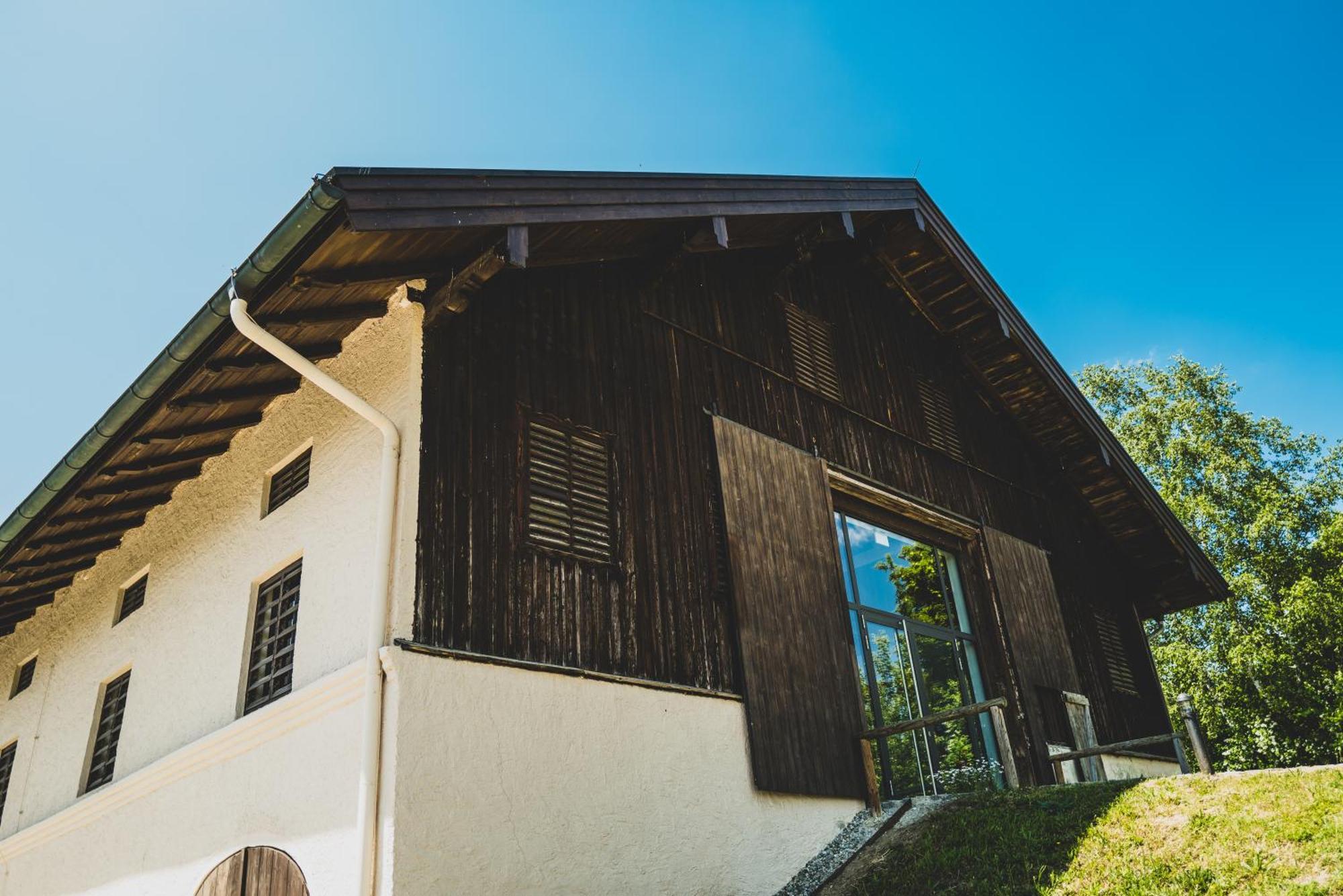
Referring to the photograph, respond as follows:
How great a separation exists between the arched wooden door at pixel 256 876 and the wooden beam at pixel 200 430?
3237 mm

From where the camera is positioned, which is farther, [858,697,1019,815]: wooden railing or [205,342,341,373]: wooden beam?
[858,697,1019,815]: wooden railing

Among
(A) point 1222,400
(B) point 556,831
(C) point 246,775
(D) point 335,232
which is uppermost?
(A) point 1222,400

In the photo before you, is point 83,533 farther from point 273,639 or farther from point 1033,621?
point 1033,621

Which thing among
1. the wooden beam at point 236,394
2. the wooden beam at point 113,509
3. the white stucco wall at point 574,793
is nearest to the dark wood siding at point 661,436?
the white stucco wall at point 574,793

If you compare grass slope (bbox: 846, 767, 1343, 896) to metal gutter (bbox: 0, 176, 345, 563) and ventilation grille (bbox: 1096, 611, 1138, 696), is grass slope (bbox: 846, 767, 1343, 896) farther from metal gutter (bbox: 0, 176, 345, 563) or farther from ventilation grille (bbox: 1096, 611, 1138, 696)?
ventilation grille (bbox: 1096, 611, 1138, 696)

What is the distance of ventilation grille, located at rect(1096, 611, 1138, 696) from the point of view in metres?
13.9

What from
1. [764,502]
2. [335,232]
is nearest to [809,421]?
[764,502]

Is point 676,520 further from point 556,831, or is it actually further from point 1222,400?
point 1222,400

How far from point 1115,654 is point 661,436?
8640mm

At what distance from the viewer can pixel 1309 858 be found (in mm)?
5777

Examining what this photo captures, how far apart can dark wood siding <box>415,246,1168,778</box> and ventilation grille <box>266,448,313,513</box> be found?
5.56ft

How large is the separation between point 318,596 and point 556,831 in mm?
2433

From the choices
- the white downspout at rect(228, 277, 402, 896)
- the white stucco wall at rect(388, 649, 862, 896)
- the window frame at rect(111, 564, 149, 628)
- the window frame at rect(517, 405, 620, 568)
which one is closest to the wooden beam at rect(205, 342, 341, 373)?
the white downspout at rect(228, 277, 402, 896)

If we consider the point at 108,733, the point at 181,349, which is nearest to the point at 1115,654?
the point at 108,733
